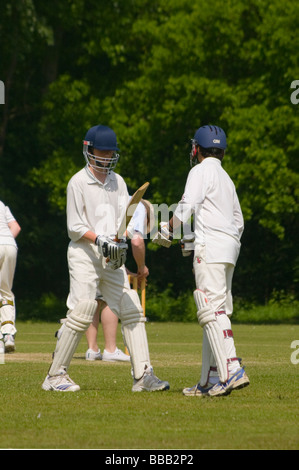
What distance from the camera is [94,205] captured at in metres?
8.08

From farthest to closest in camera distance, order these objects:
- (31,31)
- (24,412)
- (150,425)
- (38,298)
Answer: (38,298)
(31,31)
(24,412)
(150,425)

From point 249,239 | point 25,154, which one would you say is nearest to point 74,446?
point 249,239

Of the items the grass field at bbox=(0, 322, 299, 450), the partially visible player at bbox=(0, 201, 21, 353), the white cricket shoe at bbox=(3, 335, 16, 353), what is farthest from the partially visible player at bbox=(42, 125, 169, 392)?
the partially visible player at bbox=(0, 201, 21, 353)

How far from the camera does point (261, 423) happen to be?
616 centimetres

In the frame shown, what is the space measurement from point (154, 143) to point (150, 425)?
20785 mm

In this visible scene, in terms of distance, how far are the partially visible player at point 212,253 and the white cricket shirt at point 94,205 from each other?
496 mm

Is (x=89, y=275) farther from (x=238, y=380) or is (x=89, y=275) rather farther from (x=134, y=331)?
(x=238, y=380)

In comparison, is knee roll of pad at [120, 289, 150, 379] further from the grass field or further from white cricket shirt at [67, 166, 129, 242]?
white cricket shirt at [67, 166, 129, 242]

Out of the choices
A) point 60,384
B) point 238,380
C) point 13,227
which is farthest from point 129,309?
point 13,227

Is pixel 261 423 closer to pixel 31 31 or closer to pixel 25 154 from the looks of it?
pixel 31 31

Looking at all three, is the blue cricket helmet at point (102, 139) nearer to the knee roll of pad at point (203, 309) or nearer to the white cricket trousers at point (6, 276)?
the knee roll of pad at point (203, 309)

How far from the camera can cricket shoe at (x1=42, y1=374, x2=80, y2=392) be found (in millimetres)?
8023

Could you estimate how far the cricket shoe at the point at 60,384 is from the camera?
8.02 m

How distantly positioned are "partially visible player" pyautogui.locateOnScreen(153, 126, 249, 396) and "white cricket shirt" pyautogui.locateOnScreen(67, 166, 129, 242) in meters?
0.50
